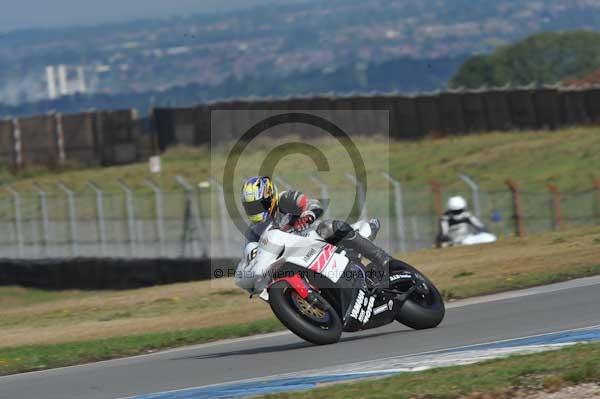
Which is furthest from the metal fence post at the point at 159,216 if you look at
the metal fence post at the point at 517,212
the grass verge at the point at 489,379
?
the grass verge at the point at 489,379

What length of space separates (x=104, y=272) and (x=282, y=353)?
16756 mm

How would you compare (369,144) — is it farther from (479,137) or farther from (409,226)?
(409,226)

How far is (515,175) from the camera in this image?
33344 mm

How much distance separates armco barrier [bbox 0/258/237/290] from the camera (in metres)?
25.4

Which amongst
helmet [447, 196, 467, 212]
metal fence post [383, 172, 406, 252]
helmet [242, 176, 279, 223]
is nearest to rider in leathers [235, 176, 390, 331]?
helmet [242, 176, 279, 223]

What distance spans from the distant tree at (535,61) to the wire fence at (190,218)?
45.9 m

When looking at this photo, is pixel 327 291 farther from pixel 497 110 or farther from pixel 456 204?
pixel 497 110

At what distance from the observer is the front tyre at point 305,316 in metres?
9.98

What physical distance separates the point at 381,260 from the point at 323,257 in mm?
641

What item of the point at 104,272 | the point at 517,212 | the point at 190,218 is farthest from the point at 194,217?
the point at 517,212

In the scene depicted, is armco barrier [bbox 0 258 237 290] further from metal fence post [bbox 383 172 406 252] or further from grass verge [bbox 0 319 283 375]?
grass verge [bbox 0 319 283 375]

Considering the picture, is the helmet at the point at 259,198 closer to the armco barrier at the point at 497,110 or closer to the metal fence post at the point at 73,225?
the metal fence post at the point at 73,225

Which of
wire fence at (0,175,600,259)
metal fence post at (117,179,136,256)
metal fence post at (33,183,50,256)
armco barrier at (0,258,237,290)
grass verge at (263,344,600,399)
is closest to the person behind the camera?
grass verge at (263,344,600,399)

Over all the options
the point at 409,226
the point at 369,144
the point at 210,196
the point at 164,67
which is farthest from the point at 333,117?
the point at 164,67
